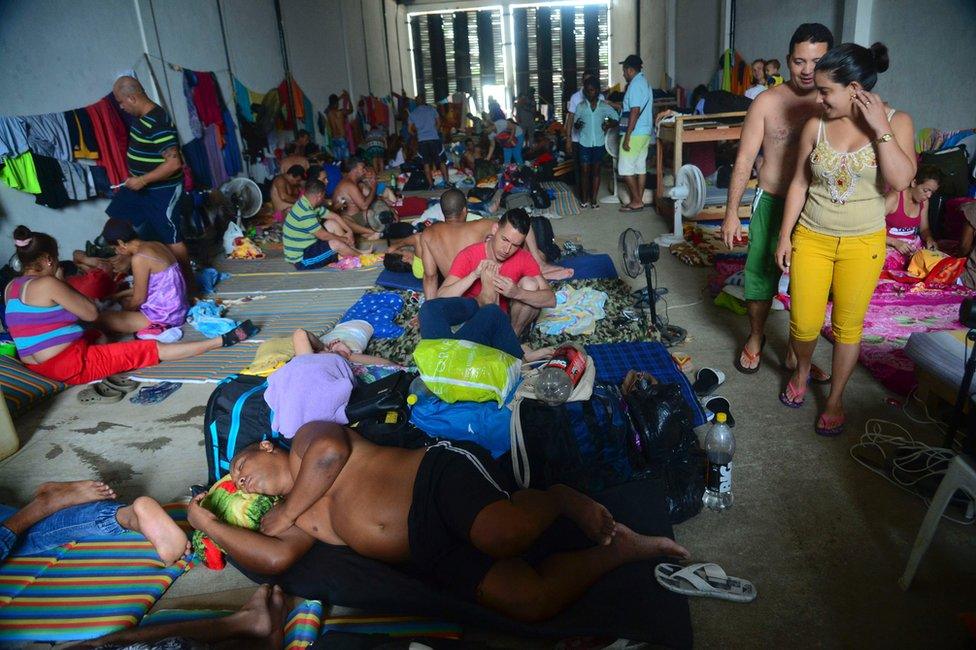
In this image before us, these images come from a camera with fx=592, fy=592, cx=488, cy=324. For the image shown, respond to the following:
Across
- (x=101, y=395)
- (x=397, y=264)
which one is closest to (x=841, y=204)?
(x=397, y=264)

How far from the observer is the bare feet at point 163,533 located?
8.02ft

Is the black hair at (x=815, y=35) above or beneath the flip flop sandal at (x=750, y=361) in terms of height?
above

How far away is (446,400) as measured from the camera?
2.83 metres

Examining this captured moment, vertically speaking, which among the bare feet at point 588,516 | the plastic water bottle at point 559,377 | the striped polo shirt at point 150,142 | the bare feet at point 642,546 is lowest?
the bare feet at point 642,546

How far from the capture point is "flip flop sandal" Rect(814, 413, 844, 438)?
9.82 ft

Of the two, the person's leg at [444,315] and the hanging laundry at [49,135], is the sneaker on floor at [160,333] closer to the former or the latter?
the person's leg at [444,315]

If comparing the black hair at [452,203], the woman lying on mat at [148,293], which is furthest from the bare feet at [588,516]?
the woman lying on mat at [148,293]

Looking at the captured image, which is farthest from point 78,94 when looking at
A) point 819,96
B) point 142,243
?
point 819,96

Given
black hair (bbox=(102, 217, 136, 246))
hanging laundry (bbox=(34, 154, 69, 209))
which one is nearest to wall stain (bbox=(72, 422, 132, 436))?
black hair (bbox=(102, 217, 136, 246))

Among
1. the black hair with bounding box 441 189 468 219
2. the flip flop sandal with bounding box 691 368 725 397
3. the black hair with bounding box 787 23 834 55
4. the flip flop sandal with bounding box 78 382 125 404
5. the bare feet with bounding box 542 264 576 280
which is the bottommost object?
the flip flop sandal with bounding box 78 382 125 404

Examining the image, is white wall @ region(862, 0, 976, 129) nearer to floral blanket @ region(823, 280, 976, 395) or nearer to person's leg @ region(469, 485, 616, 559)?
floral blanket @ region(823, 280, 976, 395)

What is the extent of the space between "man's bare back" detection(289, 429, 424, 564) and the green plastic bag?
0.50 metres

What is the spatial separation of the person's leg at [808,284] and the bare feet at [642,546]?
1.52 meters

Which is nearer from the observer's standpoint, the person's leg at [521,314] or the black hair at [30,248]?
the black hair at [30,248]
